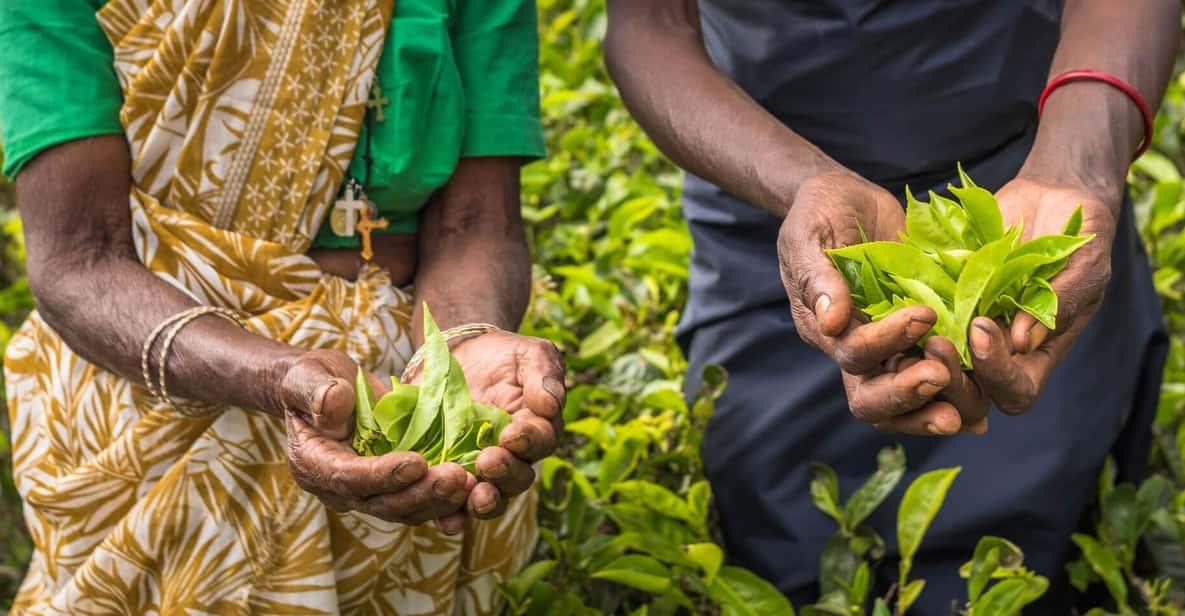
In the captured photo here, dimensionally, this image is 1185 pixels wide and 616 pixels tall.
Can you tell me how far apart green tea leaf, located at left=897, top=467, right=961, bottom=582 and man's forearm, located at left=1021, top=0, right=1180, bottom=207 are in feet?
1.51

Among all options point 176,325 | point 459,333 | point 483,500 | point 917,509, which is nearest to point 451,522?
point 483,500

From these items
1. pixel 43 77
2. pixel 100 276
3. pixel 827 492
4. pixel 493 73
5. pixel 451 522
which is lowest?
pixel 827 492

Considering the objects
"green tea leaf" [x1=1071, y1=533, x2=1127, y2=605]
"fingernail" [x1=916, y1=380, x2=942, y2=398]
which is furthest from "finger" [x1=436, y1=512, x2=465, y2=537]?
"green tea leaf" [x1=1071, y1=533, x2=1127, y2=605]

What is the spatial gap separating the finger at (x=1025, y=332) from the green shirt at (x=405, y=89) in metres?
0.73

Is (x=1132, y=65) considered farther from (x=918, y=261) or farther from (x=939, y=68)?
(x=918, y=261)

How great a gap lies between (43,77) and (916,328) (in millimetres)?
1042

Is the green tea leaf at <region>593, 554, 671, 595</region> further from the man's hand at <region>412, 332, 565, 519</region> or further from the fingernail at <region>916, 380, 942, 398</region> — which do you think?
the fingernail at <region>916, 380, 942, 398</region>

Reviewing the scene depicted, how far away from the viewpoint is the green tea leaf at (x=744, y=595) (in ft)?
6.26

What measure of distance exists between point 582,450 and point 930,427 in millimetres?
976

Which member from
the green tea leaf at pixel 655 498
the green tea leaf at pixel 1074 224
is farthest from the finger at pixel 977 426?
the green tea leaf at pixel 655 498

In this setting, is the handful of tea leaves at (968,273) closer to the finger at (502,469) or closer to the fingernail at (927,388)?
the fingernail at (927,388)

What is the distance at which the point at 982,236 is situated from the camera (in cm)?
151

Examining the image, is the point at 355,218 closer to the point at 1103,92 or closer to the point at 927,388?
the point at 927,388

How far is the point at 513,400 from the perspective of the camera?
1.58m
